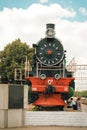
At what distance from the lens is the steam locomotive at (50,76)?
85.5 ft

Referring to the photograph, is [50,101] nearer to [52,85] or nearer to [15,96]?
[52,85]

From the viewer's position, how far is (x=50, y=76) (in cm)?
2689

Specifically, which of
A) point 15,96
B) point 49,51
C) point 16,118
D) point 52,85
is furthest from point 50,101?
point 15,96

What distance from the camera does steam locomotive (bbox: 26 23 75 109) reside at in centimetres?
2605

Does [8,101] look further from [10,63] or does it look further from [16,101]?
[10,63]

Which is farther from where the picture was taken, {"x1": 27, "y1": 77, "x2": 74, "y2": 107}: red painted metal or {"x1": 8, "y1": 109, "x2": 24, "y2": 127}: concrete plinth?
{"x1": 27, "y1": 77, "x2": 74, "y2": 107}: red painted metal

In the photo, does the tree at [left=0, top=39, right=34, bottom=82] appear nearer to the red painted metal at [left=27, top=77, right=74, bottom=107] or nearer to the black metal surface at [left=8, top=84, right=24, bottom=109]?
the red painted metal at [left=27, top=77, right=74, bottom=107]

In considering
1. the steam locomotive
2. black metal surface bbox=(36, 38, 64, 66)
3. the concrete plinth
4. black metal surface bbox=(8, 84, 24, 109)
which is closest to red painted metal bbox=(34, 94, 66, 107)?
the steam locomotive

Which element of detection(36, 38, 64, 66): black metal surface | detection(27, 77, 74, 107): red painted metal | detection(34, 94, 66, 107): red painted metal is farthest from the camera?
detection(36, 38, 64, 66): black metal surface

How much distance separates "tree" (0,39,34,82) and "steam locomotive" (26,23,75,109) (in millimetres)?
23638

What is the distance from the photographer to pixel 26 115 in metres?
19.1

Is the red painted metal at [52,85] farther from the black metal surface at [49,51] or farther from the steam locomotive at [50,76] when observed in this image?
the black metal surface at [49,51]

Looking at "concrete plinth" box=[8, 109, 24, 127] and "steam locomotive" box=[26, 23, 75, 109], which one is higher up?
"steam locomotive" box=[26, 23, 75, 109]

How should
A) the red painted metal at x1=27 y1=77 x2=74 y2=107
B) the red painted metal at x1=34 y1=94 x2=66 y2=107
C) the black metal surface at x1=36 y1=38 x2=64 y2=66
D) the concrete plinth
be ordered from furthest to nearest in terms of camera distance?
the black metal surface at x1=36 y1=38 x2=64 y2=66, the red painted metal at x1=27 y1=77 x2=74 y2=107, the red painted metal at x1=34 y1=94 x2=66 y2=107, the concrete plinth
